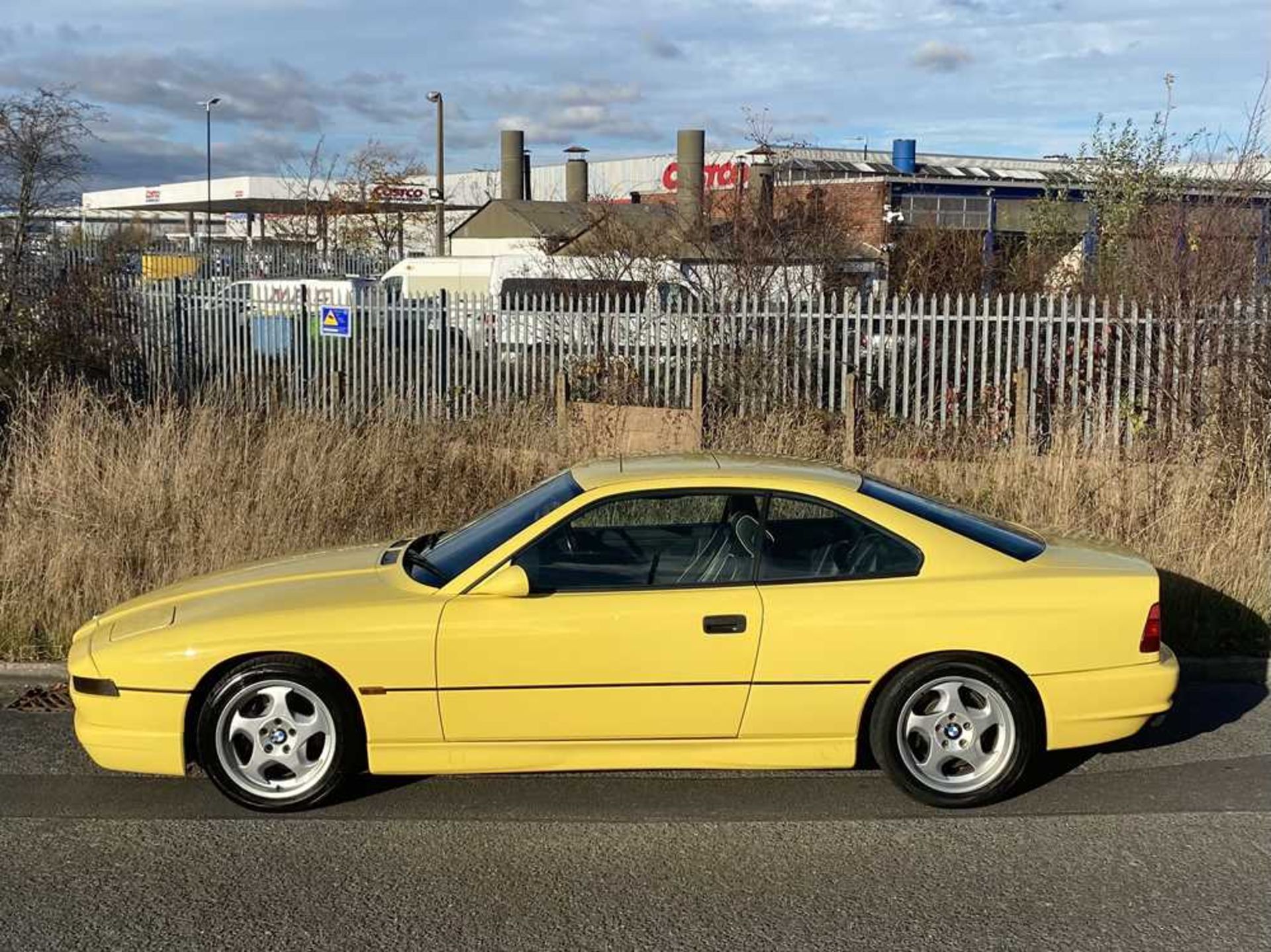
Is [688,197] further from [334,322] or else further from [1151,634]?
[1151,634]

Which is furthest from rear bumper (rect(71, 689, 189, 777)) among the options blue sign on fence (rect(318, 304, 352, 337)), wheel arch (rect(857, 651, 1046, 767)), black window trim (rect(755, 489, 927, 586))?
blue sign on fence (rect(318, 304, 352, 337))

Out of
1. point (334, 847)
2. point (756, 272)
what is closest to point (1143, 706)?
point (334, 847)

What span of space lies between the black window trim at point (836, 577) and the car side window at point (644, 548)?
0.12 ft

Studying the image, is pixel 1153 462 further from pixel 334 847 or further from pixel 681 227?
pixel 681 227

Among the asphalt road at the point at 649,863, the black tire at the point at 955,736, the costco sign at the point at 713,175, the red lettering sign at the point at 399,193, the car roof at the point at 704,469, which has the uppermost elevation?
the costco sign at the point at 713,175

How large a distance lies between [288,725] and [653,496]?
1.66 metres

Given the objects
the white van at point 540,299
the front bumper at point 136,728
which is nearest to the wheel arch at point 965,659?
the front bumper at point 136,728

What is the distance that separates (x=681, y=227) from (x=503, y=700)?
15.8m

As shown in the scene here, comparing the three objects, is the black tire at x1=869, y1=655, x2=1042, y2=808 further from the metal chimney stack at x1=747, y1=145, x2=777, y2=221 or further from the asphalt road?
the metal chimney stack at x1=747, y1=145, x2=777, y2=221

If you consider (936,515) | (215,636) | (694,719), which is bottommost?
(694,719)

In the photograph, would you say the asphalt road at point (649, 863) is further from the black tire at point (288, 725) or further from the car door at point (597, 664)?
the car door at point (597, 664)

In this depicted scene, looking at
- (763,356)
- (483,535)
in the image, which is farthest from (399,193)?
(483,535)

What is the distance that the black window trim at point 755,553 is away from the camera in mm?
4926

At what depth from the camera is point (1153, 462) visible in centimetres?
950
